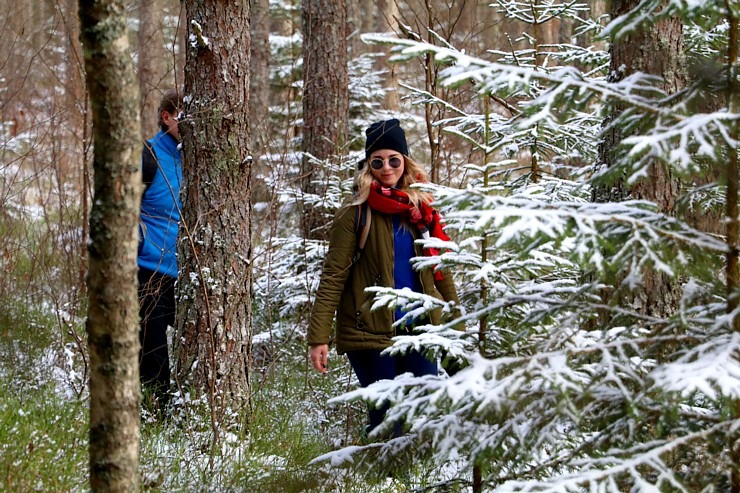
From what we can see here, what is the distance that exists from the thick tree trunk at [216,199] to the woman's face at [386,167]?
0.92 metres

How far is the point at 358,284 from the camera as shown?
4.29 metres

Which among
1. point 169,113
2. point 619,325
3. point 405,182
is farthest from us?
Result: point 169,113

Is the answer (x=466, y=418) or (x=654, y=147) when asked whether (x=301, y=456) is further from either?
(x=654, y=147)

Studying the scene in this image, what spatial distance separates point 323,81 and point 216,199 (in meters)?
4.20

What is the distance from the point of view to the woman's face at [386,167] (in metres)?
4.35

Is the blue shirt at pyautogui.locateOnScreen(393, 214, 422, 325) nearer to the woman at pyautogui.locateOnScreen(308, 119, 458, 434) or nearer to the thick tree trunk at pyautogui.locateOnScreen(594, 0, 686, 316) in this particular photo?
the woman at pyautogui.locateOnScreen(308, 119, 458, 434)

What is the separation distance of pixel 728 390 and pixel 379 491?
230 cm

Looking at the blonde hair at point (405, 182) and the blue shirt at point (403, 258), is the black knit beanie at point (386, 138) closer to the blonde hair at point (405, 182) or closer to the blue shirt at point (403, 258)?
the blonde hair at point (405, 182)

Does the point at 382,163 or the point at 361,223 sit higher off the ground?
the point at 382,163

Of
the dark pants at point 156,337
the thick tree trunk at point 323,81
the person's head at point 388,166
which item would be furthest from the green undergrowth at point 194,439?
the thick tree trunk at point 323,81

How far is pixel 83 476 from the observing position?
11.4 feet

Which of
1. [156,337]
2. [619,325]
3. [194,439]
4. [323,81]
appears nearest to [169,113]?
[156,337]

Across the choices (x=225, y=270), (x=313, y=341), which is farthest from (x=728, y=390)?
(x=225, y=270)

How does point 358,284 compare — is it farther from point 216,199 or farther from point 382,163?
point 216,199
